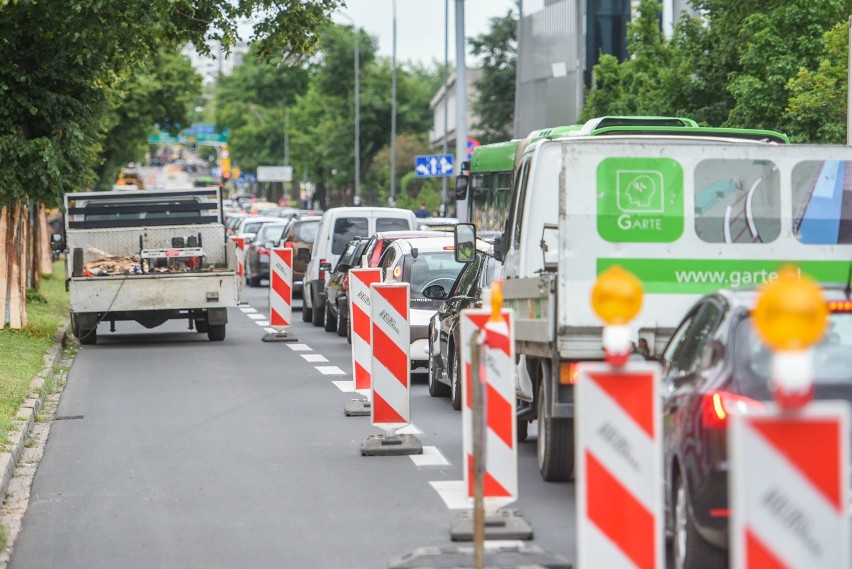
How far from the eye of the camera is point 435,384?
663 inches

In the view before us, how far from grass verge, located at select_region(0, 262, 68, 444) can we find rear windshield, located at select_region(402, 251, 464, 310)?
4.21m

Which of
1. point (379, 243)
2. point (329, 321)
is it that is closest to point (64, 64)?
point (379, 243)

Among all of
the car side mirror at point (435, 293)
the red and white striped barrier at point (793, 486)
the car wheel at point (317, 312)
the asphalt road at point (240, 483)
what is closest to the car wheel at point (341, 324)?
the car wheel at point (317, 312)

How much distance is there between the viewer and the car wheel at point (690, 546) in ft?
24.2

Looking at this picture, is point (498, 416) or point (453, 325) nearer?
point (498, 416)

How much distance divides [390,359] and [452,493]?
202 centimetres

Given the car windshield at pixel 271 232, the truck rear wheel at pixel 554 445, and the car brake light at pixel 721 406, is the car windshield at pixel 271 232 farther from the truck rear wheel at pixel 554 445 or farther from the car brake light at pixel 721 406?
the car brake light at pixel 721 406

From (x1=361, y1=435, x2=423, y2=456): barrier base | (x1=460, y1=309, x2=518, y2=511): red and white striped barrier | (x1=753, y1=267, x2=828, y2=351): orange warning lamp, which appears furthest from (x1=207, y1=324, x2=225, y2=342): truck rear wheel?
(x1=753, y1=267, x2=828, y2=351): orange warning lamp

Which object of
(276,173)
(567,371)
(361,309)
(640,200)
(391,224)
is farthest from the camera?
(276,173)

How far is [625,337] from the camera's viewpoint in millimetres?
5789

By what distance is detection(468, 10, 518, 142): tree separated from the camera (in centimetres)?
7869

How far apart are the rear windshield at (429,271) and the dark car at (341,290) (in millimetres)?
3977

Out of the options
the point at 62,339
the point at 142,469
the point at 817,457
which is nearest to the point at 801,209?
the point at 142,469

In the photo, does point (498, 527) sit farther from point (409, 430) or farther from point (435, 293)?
point (435, 293)
